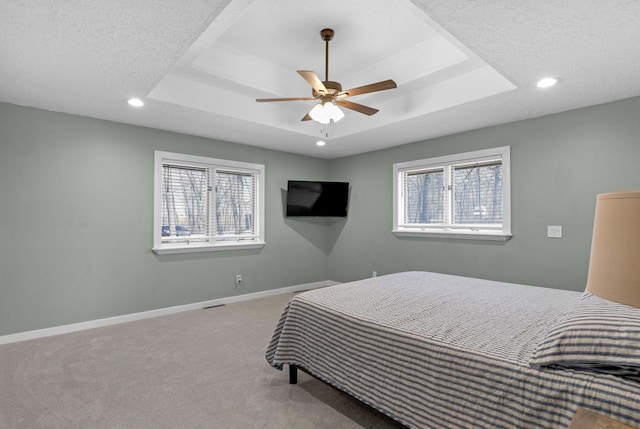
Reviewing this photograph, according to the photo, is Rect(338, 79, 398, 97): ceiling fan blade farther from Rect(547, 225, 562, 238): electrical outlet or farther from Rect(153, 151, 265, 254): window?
Rect(153, 151, 265, 254): window

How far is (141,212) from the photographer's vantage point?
155 inches

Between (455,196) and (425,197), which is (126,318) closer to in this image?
(425,197)

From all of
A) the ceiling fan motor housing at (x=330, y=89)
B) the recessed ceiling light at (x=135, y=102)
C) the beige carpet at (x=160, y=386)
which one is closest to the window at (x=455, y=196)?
the ceiling fan motor housing at (x=330, y=89)

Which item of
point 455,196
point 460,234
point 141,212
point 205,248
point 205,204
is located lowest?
point 205,248

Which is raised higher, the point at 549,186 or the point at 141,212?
the point at 549,186

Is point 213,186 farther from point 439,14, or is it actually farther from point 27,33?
point 439,14

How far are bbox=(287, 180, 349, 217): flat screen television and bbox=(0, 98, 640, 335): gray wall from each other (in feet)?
3.91

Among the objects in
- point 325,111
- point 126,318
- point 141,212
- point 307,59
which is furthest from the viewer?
point 141,212

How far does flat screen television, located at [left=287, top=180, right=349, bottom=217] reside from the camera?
5297 millimetres

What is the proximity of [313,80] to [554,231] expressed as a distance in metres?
2.98

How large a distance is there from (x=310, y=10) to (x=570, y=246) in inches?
134

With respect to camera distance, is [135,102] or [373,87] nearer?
[373,87]

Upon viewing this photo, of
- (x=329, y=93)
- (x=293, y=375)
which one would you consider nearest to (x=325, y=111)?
(x=329, y=93)

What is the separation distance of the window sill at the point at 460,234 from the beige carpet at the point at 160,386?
98.5 inches
